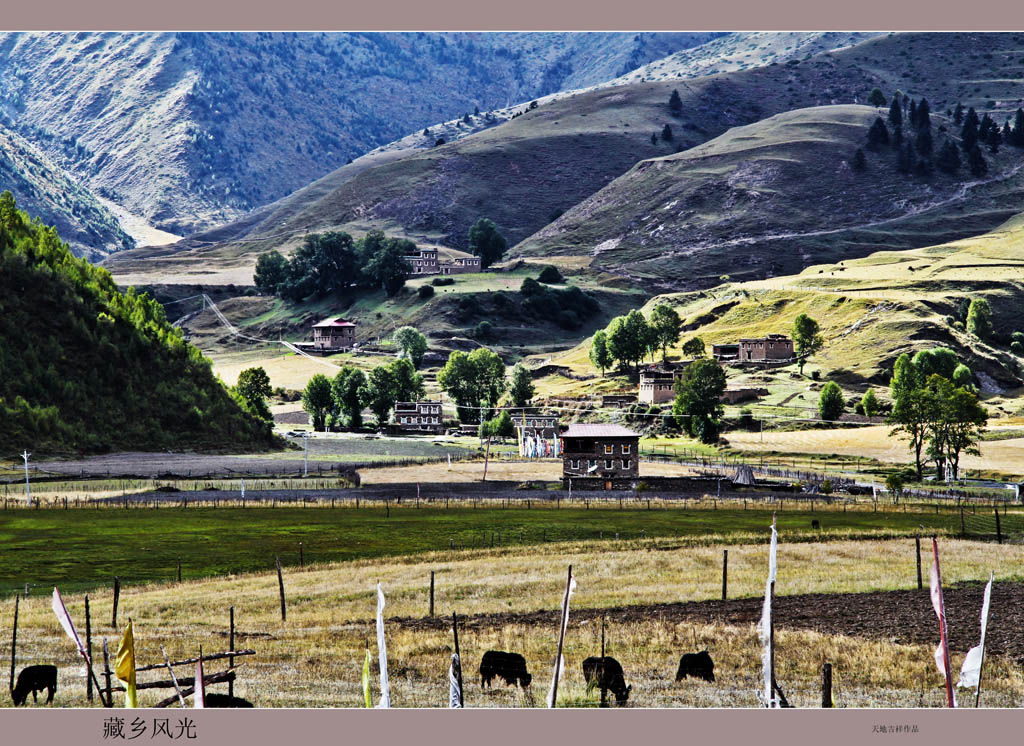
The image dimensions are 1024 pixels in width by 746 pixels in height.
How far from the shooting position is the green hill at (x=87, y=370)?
472ft

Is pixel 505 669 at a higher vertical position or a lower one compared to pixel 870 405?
lower

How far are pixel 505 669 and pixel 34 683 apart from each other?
14.4 m

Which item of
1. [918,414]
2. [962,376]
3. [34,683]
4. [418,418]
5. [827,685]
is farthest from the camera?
[418,418]

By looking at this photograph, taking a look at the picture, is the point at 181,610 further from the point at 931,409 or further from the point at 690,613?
the point at 931,409

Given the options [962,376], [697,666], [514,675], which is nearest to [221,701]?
[514,675]

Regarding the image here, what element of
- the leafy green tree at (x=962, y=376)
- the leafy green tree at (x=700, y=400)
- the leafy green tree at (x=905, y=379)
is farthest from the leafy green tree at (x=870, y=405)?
the leafy green tree at (x=700, y=400)

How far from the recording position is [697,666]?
4134 cm

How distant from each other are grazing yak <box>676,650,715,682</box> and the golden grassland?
0.50m

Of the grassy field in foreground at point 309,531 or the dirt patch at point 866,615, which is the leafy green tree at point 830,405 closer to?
the grassy field in foreground at point 309,531

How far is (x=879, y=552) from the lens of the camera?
72250 millimetres

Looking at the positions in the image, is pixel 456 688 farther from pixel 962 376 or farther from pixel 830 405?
pixel 962 376

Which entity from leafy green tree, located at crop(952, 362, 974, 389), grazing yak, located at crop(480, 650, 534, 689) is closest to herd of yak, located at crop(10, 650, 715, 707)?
grazing yak, located at crop(480, 650, 534, 689)

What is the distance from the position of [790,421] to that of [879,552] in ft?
340

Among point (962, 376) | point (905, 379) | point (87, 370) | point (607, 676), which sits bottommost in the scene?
point (607, 676)
